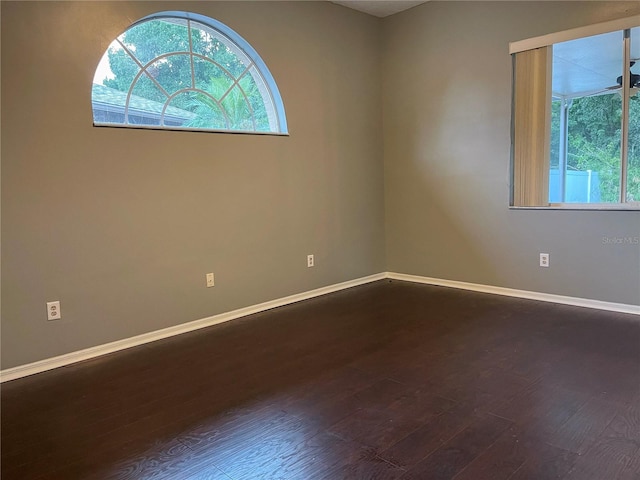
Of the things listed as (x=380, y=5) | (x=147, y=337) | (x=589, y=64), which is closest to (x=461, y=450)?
(x=147, y=337)

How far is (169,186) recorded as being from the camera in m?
3.16

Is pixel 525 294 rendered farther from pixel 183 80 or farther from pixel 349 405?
pixel 183 80

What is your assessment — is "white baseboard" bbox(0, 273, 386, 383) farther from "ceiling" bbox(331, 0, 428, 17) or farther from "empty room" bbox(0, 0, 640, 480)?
"ceiling" bbox(331, 0, 428, 17)

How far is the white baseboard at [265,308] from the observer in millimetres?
2676

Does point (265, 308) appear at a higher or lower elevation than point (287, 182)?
lower

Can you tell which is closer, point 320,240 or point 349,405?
point 349,405

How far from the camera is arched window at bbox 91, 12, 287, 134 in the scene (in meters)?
2.94

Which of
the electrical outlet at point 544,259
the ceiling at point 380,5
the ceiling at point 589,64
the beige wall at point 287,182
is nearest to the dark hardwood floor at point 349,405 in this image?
the beige wall at point 287,182

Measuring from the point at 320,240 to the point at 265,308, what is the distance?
84 centimetres

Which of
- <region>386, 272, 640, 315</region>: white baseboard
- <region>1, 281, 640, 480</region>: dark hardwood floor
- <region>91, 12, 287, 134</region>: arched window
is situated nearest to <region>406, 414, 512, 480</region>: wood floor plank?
<region>1, 281, 640, 480</region>: dark hardwood floor

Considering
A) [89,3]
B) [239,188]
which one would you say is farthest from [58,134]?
[239,188]

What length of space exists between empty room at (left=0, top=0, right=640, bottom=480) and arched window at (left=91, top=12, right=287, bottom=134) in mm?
16

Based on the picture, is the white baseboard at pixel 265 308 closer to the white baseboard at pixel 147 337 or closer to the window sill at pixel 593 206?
the white baseboard at pixel 147 337

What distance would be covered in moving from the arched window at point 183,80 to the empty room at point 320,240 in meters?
0.02
